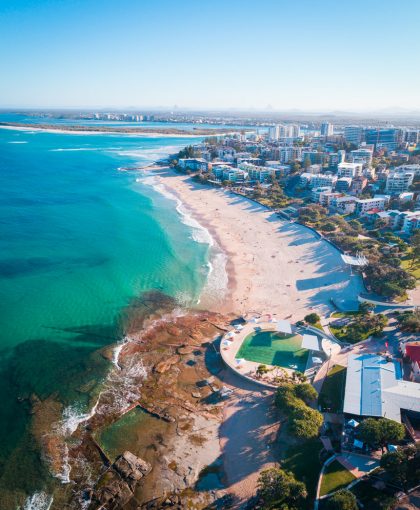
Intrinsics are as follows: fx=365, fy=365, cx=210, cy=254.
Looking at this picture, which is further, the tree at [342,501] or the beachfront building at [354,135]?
the beachfront building at [354,135]

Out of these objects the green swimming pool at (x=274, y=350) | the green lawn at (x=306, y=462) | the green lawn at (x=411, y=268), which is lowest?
the green lawn at (x=306, y=462)

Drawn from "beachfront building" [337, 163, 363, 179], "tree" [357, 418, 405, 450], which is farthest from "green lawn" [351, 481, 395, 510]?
"beachfront building" [337, 163, 363, 179]

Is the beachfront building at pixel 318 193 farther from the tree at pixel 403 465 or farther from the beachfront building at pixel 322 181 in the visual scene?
the tree at pixel 403 465

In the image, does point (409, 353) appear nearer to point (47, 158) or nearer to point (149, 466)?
point (149, 466)

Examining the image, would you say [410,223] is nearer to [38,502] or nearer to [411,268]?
[411,268]

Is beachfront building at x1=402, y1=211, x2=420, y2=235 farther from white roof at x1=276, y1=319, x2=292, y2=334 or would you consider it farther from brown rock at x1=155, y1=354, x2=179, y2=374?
brown rock at x1=155, y1=354, x2=179, y2=374

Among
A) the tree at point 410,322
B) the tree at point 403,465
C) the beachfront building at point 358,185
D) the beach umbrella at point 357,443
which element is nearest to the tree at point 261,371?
the beach umbrella at point 357,443
